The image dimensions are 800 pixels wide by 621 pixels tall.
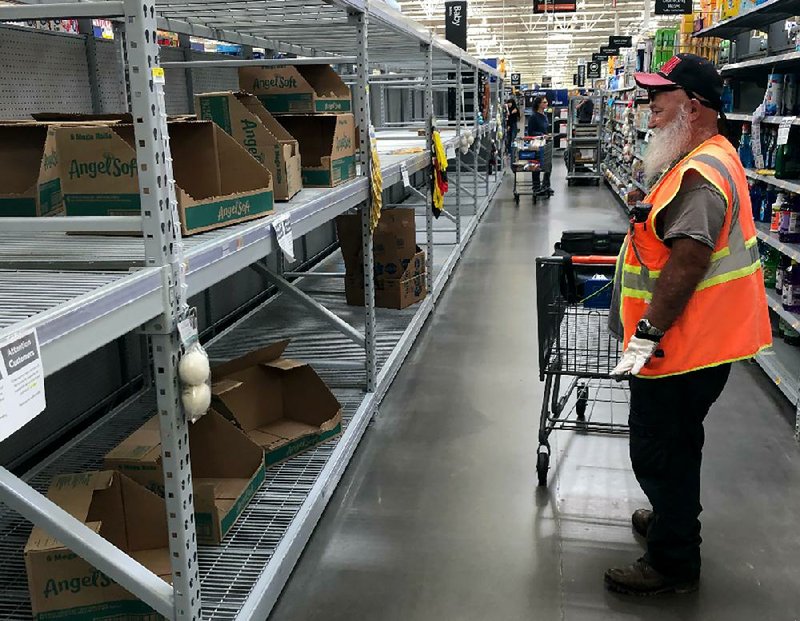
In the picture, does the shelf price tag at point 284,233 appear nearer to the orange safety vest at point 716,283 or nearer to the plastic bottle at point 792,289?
the orange safety vest at point 716,283

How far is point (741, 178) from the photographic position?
7.77 ft

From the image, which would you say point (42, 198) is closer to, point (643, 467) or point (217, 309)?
point (643, 467)

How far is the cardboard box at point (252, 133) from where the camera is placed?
293 centimetres

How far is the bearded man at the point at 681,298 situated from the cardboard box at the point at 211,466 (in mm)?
1370

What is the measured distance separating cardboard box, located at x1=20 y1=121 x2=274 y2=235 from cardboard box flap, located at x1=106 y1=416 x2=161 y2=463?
824 millimetres

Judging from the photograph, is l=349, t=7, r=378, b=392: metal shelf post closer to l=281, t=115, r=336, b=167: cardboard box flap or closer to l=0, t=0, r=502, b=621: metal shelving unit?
l=0, t=0, r=502, b=621: metal shelving unit

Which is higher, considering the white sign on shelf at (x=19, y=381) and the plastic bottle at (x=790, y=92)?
the plastic bottle at (x=790, y=92)

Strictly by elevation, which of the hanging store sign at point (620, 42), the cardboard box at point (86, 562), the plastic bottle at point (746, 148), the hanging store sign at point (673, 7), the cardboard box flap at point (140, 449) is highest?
the hanging store sign at point (620, 42)

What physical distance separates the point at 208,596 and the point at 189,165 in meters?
1.34

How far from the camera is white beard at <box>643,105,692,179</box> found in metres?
2.42

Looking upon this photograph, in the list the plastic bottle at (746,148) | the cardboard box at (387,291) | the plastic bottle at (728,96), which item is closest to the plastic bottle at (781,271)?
the plastic bottle at (746,148)

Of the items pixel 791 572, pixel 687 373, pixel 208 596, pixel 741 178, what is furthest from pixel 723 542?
pixel 208 596

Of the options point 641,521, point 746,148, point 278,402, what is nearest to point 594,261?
point 641,521

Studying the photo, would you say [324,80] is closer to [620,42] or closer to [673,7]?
[673,7]
